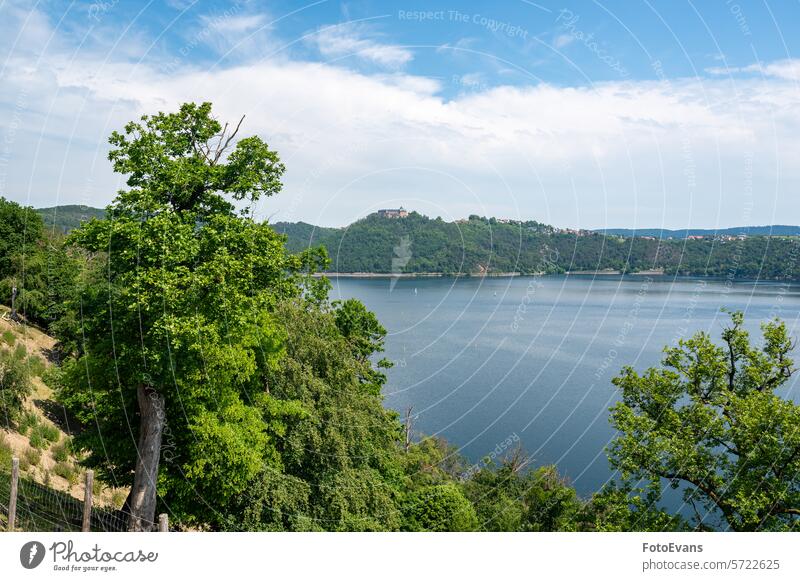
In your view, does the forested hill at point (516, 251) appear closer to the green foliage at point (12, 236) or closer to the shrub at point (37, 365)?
the green foliage at point (12, 236)

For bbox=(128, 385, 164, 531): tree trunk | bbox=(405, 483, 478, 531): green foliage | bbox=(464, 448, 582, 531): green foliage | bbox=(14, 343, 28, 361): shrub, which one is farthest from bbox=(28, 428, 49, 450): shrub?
bbox=(464, 448, 582, 531): green foliage

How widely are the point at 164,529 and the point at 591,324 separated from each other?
78778mm

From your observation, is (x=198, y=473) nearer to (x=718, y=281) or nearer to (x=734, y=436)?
(x=734, y=436)

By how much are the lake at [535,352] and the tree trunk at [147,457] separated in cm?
1523

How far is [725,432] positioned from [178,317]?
35.6 ft

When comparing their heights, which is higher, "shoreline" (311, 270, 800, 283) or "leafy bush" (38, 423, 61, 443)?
"shoreline" (311, 270, 800, 283)

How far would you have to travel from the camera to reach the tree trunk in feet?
40.5

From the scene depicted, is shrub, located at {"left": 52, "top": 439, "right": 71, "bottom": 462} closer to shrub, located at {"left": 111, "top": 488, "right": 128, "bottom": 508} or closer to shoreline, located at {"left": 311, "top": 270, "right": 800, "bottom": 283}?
shrub, located at {"left": 111, "top": 488, "right": 128, "bottom": 508}

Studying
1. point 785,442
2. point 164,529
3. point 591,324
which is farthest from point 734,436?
point 591,324

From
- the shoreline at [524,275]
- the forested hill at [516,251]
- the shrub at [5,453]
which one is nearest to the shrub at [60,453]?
the shrub at [5,453]

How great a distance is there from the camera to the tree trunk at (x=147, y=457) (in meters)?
12.4

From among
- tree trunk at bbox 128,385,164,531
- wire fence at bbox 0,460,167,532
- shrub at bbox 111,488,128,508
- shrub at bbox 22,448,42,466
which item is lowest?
shrub at bbox 111,488,128,508

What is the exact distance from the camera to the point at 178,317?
1155 centimetres

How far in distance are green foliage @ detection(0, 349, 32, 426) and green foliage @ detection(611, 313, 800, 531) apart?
21196 millimetres
